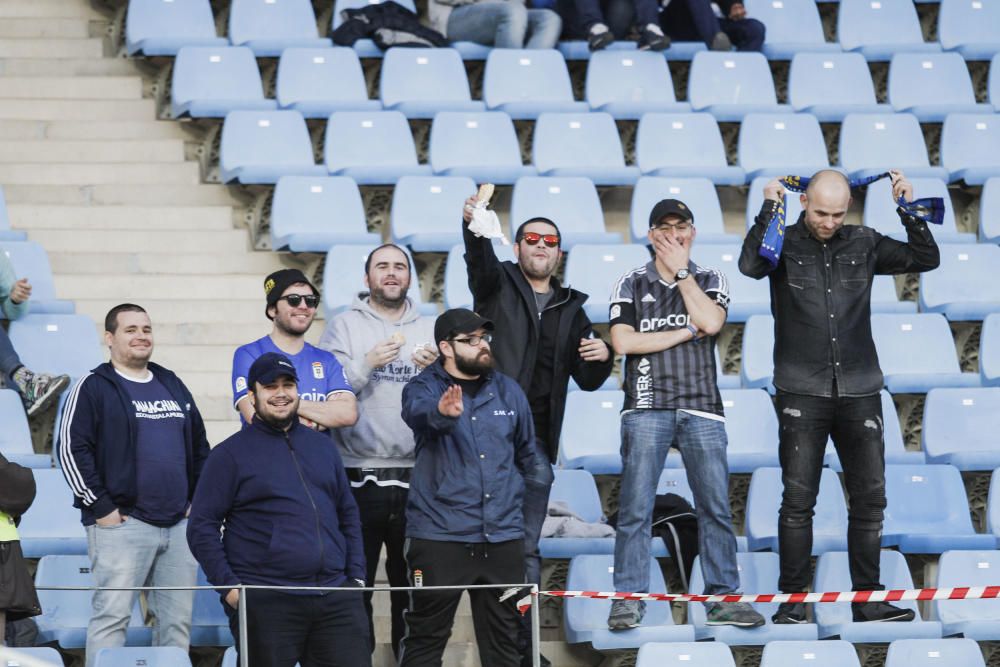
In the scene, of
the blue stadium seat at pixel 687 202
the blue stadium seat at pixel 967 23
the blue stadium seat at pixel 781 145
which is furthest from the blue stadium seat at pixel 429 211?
the blue stadium seat at pixel 967 23

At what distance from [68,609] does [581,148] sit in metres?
3.76

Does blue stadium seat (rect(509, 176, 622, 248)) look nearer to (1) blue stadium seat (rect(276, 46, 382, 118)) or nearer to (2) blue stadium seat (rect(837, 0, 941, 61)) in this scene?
(1) blue stadium seat (rect(276, 46, 382, 118))

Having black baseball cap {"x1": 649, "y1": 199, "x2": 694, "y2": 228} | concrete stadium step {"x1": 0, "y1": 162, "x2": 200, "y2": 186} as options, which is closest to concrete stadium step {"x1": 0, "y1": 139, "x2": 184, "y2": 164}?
concrete stadium step {"x1": 0, "y1": 162, "x2": 200, "y2": 186}

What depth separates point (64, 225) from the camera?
27.3 ft

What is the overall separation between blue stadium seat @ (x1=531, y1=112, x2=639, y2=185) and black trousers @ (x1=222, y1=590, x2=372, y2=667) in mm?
3645

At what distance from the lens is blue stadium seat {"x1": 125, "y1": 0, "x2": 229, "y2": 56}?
29.8ft

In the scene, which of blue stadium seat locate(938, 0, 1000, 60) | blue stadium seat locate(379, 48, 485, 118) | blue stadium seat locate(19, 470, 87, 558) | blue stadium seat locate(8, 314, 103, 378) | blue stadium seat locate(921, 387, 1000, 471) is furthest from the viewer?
blue stadium seat locate(938, 0, 1000, 60)

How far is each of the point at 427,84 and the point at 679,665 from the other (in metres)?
4.09

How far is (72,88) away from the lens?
9086mm

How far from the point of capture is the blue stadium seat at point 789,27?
9875 mm

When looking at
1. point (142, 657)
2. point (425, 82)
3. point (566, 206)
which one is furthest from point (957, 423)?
point (142, 657)

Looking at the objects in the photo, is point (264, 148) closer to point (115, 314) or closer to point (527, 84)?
point (527, 84)

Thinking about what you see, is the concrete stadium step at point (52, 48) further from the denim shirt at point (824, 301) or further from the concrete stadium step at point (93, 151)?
the denim shirt at point (824, 301)

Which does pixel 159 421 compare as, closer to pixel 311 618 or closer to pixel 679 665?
pixel 311 618
